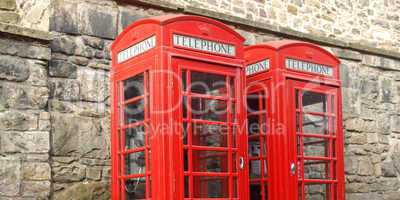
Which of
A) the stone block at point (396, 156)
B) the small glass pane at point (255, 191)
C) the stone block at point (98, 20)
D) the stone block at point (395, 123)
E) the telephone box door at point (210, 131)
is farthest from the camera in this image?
the stone block at point (395, 123)

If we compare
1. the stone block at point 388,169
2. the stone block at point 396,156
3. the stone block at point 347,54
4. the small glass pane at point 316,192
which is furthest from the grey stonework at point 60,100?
the stone block at point 396,156

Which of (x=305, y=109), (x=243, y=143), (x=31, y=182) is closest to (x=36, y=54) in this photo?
(x=31, y=182)

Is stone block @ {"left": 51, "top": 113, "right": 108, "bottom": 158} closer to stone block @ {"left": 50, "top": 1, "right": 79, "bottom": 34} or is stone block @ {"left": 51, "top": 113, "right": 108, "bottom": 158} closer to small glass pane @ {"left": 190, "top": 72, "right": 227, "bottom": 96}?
stone block @ {"left": 50, "top": 1, "right": 79, "bottom": 34}

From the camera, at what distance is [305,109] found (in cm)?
624

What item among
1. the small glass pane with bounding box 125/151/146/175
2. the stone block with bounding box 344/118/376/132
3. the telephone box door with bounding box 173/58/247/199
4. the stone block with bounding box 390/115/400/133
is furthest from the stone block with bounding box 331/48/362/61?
the small glass pane with bounding box 125/151/146/175

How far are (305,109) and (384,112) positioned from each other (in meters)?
2.84

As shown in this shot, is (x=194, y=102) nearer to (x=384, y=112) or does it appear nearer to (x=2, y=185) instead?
(x=2, y=185)

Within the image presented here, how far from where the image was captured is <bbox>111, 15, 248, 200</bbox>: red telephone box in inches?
199

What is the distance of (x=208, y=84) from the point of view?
5355 mm

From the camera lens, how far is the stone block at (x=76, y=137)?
5574mm

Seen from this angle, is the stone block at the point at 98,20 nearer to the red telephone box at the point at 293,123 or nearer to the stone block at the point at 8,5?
the stone block at the point at 8,5

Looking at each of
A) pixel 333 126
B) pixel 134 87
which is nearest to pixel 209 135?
pixel 134 87

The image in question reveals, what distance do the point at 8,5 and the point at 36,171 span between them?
6.68 ft

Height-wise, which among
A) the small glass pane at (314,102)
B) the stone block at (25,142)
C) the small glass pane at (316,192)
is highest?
the small glass pane at (314,102)
